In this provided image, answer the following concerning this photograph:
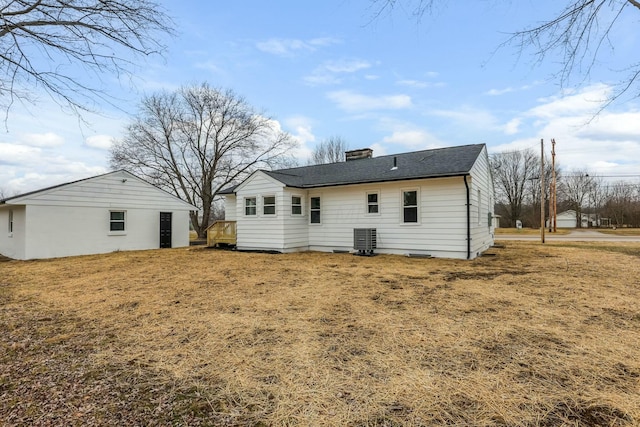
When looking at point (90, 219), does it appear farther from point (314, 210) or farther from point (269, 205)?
point (314, 210)

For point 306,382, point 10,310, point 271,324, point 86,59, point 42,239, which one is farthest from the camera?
point 42,239

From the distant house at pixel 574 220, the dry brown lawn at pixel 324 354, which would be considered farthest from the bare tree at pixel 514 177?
the dry brown lawn at pixel 324 354

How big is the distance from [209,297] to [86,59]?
4183mm

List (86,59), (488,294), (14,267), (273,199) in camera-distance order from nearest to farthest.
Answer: (86,59), (488,294), (14,267), (273,199)

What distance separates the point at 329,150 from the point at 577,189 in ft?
122

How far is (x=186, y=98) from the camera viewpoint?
22203mm

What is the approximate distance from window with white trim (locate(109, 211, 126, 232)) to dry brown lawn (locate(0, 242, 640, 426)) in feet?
26.0

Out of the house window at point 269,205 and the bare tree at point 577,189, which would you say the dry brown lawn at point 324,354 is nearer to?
the house window at point 269,205

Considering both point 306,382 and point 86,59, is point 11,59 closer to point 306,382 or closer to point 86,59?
point 86,59

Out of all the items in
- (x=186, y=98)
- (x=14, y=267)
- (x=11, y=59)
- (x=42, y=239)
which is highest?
(x=186, y=98)

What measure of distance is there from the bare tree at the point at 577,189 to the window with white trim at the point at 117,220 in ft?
170

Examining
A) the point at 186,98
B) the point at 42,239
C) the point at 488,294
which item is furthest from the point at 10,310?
the point at 186,98

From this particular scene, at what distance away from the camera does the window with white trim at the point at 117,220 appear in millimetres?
13844

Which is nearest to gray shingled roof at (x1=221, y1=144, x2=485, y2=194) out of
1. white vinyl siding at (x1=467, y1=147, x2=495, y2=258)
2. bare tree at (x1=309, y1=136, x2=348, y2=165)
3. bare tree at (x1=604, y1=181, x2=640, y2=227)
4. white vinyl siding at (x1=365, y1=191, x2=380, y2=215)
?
white vinyl siding at (x1=467, y1=147, x2=495, y2=258)
